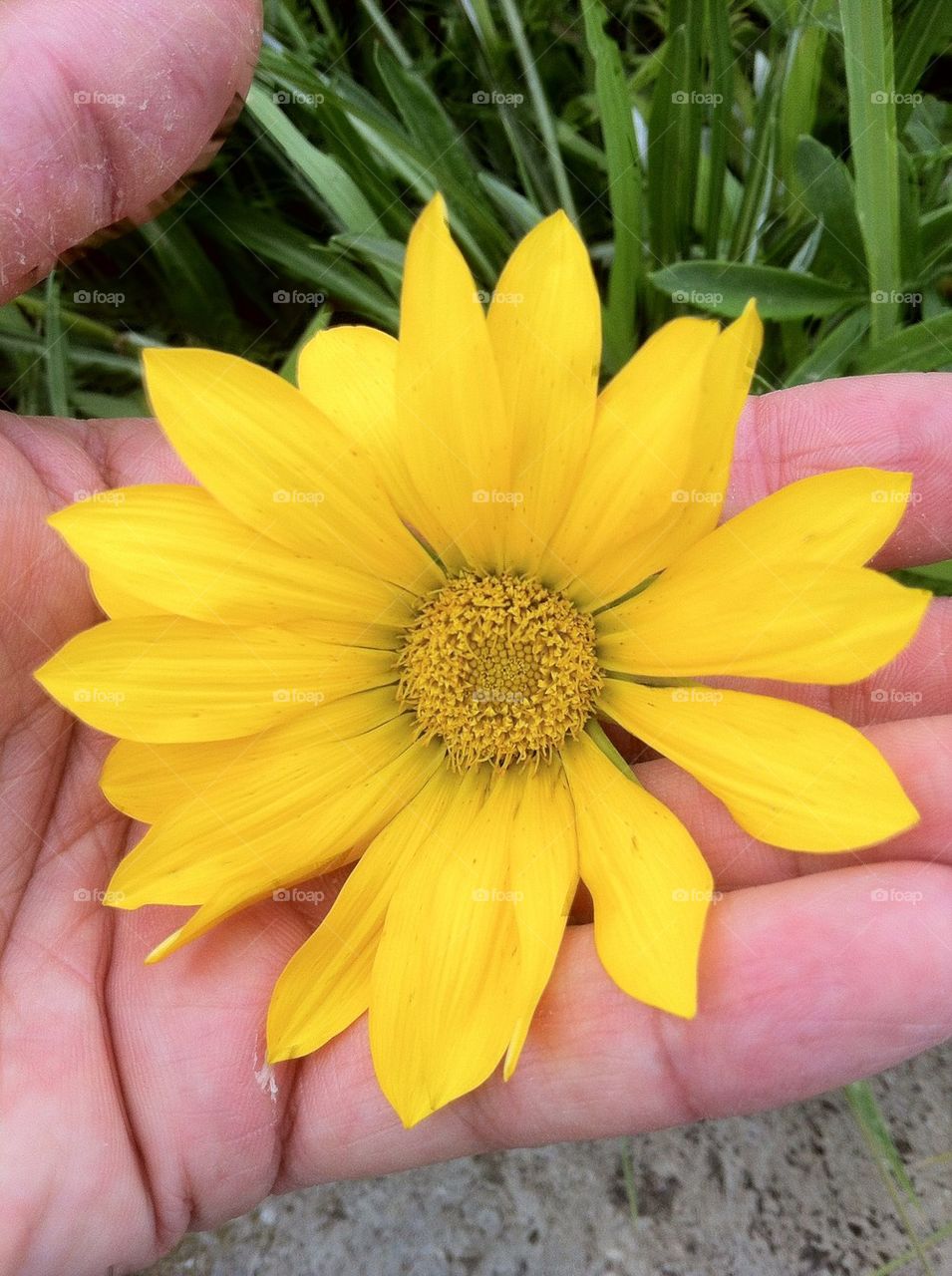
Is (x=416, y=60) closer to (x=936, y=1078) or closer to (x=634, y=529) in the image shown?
(x=634, y=529)

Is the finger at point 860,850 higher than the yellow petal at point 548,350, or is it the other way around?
the yellow petal at point 548,350

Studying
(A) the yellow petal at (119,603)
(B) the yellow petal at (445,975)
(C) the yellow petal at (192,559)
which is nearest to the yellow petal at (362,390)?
(C) the yellow petal at (192,559)

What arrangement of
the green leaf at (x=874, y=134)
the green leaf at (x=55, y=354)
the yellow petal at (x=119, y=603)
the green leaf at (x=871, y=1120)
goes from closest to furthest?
the yellow petal at (x=119, y=603), the green leaf at (x=874, y=134), the green leaf at (x=871, y=1120), the green leaf at (x=55, y=354)

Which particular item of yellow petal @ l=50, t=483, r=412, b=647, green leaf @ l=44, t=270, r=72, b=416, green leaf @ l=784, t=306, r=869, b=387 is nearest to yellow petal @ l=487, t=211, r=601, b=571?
yellow petal @ l=50, t=483, r=412, b=647

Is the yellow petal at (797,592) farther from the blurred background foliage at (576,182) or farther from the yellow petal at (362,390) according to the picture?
the blurred background foliage at (576,182)

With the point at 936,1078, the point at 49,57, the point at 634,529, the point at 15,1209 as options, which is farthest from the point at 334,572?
the point at 936,1078

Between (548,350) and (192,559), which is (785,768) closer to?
(548,350)

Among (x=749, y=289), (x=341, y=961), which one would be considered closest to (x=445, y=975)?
(x=341, y=961)

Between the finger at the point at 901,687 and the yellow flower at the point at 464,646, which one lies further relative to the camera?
the finger at the point at 901,687
